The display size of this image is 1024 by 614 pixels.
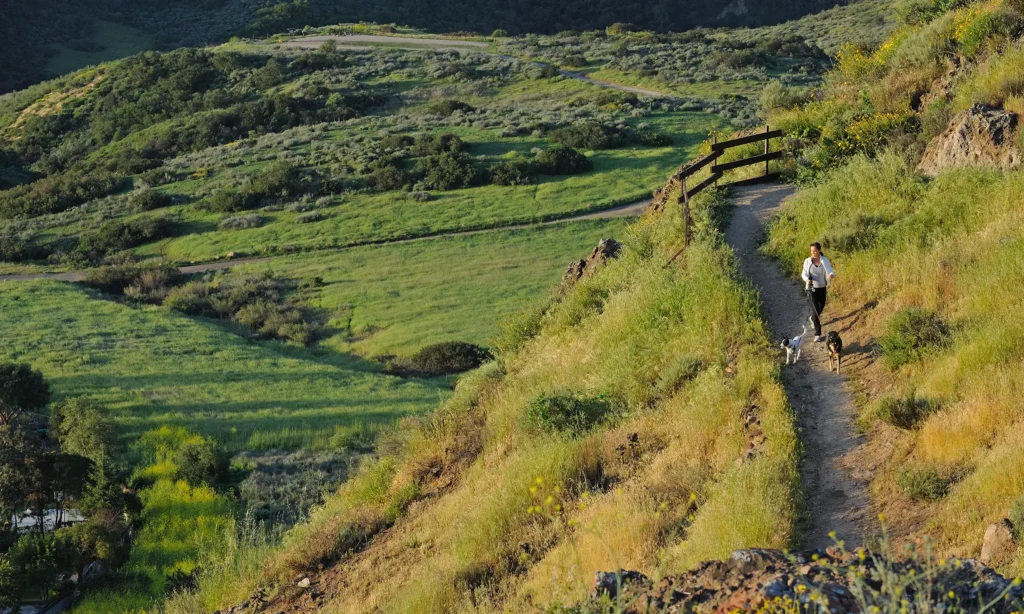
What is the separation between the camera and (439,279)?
3338 cm

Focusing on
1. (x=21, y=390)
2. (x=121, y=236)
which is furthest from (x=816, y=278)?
(x=121, y=236)

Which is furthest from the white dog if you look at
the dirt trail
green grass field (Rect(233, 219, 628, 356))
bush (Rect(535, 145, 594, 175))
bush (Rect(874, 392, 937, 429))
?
bush (Rect(535, 145, 594, 175))

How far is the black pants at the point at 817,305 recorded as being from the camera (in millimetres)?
11477

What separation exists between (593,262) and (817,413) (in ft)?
27.6

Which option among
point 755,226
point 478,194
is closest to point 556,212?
point 478,194

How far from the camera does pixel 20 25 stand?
103m

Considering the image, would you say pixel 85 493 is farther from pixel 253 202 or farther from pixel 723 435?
pixel 253 202

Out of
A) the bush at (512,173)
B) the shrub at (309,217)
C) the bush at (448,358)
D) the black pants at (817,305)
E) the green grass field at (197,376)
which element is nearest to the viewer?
the black pants at (817,305)

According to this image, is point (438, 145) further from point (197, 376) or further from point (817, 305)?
point (817, 305)

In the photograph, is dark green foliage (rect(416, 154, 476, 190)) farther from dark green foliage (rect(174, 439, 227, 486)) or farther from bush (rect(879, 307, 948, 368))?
bush (rect(879, 307, 948, 368))

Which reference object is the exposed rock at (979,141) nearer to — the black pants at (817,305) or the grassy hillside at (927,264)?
the grassy hillside at (927,264)

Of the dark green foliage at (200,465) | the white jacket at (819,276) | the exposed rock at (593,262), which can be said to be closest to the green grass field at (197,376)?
the dark green foliage at (200,465)

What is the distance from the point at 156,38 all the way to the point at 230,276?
84558 mm

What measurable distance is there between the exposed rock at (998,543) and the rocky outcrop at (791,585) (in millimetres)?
831
